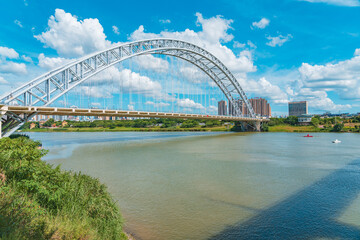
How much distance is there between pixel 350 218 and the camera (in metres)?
6.36

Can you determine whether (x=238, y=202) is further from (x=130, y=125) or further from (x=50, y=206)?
(x=130, y=125)

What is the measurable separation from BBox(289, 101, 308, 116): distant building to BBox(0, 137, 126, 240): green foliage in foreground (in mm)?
157810

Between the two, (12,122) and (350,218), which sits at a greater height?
(12,122)

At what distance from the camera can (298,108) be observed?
151 m

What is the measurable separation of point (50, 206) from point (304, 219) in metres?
6.24

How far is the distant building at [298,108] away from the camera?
478 ft

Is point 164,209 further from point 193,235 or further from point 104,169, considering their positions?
point 104,169

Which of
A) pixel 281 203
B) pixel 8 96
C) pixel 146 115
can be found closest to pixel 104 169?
pixel 281 203

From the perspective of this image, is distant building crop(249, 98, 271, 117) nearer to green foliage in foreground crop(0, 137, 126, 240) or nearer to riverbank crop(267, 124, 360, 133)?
riverbank crop(267, 124, 360, 133)

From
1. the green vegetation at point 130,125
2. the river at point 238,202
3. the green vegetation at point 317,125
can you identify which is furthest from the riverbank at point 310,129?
the river at point 238,202

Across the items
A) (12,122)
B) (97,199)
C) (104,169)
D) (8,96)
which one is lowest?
(104,169)

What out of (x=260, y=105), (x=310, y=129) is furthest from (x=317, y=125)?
(x=260, y=105)

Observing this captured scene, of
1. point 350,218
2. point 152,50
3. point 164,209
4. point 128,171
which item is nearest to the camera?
point 350,218

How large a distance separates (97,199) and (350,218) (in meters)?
6.64
